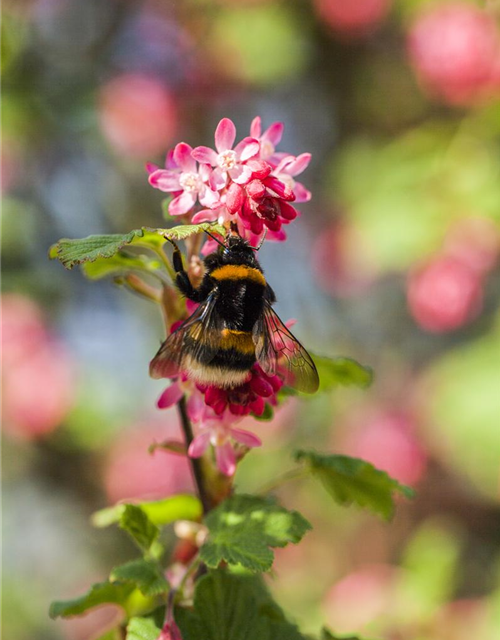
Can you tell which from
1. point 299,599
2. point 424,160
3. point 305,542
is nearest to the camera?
point 424,160

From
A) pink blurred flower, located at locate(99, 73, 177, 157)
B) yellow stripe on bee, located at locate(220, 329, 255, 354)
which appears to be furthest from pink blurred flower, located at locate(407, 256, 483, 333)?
yellow stripe on bee, located at locate(220, 329, 255, 354)

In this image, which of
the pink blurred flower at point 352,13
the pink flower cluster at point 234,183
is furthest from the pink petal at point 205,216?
the pink blurred flower at point 352,13

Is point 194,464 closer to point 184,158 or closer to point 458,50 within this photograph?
point 184,158

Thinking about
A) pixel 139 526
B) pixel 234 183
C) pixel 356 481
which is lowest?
pixel 139 526

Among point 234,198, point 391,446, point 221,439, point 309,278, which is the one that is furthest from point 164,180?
point 309,278

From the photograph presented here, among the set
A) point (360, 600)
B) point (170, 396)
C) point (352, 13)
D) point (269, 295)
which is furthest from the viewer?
point (352, 13)

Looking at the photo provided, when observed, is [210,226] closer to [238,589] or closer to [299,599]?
[238,589]

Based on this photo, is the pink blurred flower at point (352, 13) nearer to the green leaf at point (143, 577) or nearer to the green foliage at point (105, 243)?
the green foliage at point (105, 243)

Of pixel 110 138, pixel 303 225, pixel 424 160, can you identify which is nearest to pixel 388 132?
pixel 303 225
